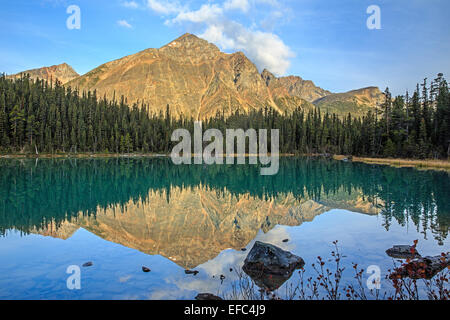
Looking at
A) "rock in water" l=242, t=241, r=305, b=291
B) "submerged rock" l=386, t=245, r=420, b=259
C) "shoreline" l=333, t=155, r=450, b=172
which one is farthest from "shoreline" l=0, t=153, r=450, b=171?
"rock in water" l=242, t=241, r=305, b=291

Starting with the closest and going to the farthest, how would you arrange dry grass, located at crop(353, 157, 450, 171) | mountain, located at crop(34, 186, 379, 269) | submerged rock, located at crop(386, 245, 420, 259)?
submerged rock, located at crop(386, 245, 420, 259), mountain, located at crop(34, 186, 379, 269), dry grass, located at crop(353, 157, 450, 171)

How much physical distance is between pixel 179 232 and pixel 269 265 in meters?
8.87

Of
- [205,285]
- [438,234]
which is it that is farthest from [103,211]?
[438,234]

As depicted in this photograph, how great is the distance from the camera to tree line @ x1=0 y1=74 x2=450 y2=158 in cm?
7850

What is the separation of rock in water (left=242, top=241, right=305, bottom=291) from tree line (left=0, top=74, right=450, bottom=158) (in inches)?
2879

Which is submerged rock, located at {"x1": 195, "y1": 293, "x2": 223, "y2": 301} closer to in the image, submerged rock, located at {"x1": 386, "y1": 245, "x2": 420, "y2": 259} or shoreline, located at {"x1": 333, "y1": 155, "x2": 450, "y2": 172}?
submerged rock, located at {"x1": 386, "y1": 245, "x2": 420, "y2": 259}

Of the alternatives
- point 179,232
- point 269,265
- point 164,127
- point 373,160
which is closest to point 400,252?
point 269,265

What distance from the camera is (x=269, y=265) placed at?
Answer: 486 inches

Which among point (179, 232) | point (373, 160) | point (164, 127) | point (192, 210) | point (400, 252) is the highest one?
point (164, 127)

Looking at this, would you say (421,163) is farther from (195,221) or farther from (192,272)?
(192,272)

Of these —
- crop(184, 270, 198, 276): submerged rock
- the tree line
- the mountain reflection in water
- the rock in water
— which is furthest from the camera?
the tree line

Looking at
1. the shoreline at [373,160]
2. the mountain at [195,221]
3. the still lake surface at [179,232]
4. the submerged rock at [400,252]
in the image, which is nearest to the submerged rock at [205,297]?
the still lake surface at [179,232]

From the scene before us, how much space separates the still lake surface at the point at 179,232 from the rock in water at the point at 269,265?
1.76 feet

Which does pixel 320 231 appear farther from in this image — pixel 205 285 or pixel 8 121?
pixel 8 121
